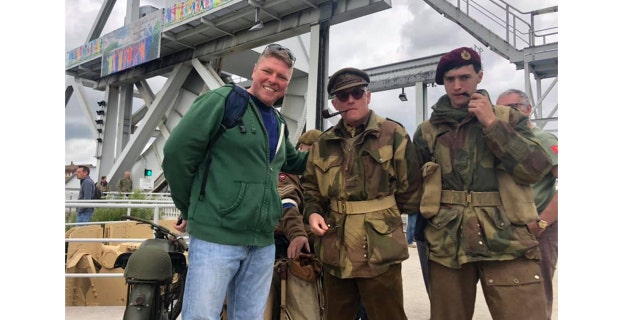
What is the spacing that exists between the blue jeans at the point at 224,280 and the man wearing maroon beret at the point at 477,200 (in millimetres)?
778

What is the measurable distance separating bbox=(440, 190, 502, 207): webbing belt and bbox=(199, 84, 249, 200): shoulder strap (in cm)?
94

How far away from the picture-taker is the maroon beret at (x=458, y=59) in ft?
5.92

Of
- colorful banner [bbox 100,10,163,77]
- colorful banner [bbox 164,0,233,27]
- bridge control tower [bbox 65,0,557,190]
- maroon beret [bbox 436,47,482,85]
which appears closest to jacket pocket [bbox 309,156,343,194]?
maroon beret [bbox 436,47,482,85]

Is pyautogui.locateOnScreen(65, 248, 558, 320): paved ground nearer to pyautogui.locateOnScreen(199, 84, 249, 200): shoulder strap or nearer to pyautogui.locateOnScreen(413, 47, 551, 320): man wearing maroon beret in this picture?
pyautogui.locateOnScreen(413, 47, 551, 320): man wearing maroon beret

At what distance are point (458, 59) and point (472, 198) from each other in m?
0.62

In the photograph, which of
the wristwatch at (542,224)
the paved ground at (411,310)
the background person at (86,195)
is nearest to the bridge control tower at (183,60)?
the background person at (86,195)

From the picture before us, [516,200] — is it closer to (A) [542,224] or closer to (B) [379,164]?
(A) [542,224]

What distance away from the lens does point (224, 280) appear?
164cm
